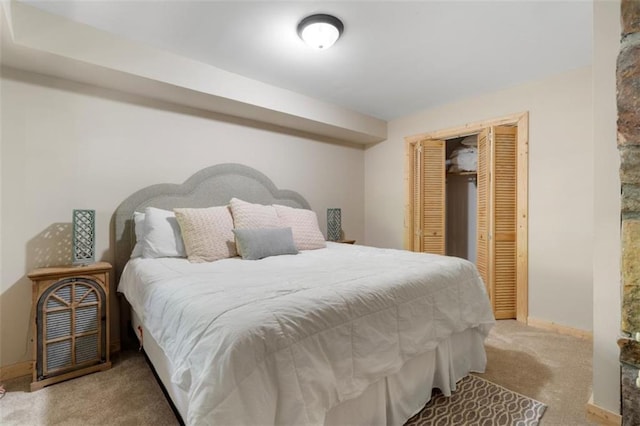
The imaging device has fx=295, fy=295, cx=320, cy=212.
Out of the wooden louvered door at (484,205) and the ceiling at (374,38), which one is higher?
the ceiling at (374,38)

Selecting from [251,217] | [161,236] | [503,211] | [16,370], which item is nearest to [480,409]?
[251,217]

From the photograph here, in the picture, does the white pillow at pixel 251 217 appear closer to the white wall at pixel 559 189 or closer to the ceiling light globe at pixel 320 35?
the ceiling light globe at pixel 320 35

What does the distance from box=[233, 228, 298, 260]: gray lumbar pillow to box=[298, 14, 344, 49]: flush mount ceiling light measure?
4.78 feet

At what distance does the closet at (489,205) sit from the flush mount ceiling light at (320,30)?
83.7 inches

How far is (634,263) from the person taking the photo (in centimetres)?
123

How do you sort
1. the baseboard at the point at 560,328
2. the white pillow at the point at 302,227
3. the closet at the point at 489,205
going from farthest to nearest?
1. the closet at the point at 489,205
2. the white pillow at the point at 302,227
3. the baseboard at the point at 560,328

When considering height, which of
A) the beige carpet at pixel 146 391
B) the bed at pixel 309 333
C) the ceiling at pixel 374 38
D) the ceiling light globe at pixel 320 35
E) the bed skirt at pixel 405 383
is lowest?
the beige carpet at pixel 146 391

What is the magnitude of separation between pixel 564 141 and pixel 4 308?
4.68 meters

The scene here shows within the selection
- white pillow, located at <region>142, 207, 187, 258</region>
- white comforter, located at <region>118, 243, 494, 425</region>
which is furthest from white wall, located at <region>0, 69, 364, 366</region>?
white comforter, located at <region>118, 243, 494, 425</region>

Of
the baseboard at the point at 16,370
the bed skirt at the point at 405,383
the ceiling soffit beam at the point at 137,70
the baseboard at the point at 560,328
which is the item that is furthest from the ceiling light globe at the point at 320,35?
the baseboard at the point at 560,328

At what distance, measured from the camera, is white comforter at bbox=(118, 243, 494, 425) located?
36.3 inches

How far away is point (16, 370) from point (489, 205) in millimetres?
4267

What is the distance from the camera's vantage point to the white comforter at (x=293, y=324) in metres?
0.92

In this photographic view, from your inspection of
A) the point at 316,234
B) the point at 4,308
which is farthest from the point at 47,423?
the point at 316,234
